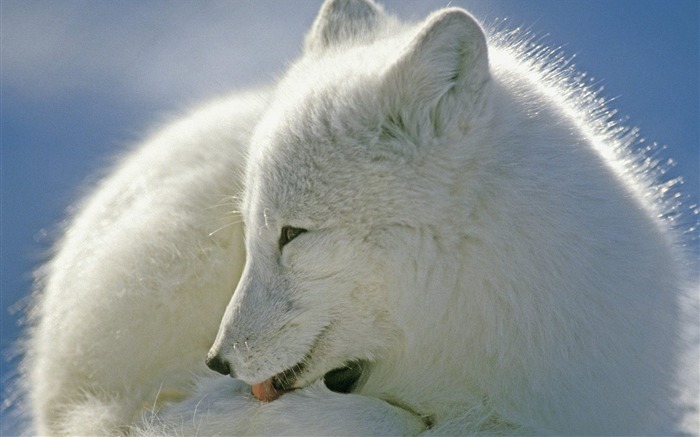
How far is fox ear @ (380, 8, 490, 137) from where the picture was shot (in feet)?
6.43

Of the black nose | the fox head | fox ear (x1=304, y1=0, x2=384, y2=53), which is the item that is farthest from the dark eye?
fox ear (x1=304, y1=0, x2=384, y2=53)

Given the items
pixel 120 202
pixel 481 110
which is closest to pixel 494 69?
pixel 481 110

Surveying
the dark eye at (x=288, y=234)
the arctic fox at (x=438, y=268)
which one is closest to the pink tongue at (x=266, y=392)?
the arctic fox at (x=438, y=268)

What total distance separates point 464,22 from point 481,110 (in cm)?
26

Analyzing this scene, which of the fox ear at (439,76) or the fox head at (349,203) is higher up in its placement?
the fox ear at (439,76)

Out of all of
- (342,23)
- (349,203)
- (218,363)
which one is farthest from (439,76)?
(218,363)

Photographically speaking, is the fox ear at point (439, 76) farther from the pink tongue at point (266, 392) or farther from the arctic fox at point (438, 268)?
the pink tongue at point (266, 392)

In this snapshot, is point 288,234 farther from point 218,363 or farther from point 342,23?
point 342,23

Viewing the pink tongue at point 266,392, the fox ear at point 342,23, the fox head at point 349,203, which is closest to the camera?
the fox head at point 349,203

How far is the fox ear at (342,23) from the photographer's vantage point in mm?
2764

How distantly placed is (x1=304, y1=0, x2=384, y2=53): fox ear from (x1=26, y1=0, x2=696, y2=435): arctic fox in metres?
0.30

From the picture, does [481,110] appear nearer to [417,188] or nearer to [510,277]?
[417,188]

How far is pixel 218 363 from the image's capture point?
2.22m

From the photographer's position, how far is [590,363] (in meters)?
2.12
